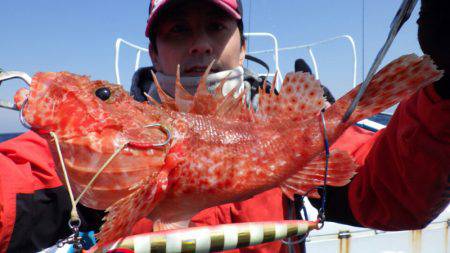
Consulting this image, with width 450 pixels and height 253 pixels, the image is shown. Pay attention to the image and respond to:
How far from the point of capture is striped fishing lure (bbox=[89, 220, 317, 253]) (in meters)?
1.52

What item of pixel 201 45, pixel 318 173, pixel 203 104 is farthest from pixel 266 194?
pixel 201 45

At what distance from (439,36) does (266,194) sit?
1648 mm

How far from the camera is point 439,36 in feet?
6.45

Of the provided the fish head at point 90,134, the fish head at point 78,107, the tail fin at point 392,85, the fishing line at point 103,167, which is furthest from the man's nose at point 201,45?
the fishing line at point 103,167

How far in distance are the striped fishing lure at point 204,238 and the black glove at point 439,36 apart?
3.95 ft

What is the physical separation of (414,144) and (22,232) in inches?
105

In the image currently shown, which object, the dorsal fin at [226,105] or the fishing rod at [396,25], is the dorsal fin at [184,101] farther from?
the fishing rod at [396,25]

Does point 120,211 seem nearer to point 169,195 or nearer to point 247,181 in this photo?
point 169,195

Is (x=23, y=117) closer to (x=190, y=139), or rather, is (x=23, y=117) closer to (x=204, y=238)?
(x=190, y=139)

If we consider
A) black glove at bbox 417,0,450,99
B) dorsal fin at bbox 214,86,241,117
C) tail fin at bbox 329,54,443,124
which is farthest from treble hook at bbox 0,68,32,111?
black glove at bbox 417,0,450,99

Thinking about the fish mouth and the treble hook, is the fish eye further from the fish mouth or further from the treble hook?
the fish mouth

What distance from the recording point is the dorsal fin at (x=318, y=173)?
2098 mm

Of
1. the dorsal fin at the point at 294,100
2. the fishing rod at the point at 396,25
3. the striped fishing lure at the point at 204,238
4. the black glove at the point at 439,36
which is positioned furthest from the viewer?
the dorsal fin at the point at 294,100

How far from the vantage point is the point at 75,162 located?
1667mm
